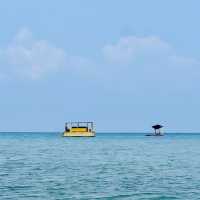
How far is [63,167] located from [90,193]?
2242cm

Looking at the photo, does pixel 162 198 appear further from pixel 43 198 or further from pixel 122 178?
pixel 122 178

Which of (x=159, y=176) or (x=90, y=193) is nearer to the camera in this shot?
(x=90, y=193)

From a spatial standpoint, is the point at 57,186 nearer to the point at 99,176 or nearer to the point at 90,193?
the point at 90,193

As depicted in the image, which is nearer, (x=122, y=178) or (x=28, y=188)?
(x=28, y=188)

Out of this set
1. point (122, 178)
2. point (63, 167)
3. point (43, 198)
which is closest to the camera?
point (43, 198)

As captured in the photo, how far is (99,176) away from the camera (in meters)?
54.9

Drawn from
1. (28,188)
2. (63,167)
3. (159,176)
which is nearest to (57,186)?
(28,188)

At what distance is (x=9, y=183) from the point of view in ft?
161

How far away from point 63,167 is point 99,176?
448 inches

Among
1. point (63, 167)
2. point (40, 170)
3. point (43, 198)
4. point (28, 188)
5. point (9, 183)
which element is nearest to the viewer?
point (43, 198)

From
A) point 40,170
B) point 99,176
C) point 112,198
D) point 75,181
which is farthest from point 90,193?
point 40,170

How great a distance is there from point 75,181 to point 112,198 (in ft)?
30.6

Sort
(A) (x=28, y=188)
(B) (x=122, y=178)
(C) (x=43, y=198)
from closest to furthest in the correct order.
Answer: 1. (C) (x=43, y=198)
2. (A) (x=28, y=188)
3. (B) (x=122, y=178)

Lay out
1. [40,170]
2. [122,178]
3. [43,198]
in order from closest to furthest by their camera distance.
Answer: [43,198]
[122,178]
[40,170]
